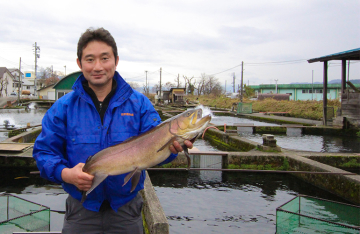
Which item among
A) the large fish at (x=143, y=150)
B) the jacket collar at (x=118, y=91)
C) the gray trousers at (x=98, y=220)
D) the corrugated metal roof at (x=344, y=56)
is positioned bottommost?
the gray trousers at (x=98, y=220)

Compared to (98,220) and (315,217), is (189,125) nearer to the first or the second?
(98,220)

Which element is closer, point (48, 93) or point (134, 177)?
point (134, 177)

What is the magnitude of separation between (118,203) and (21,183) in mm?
7342

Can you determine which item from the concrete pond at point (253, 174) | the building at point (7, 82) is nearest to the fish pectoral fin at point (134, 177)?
the concrete pond at point (253, 174)

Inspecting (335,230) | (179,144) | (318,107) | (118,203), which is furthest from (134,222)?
(318,107)

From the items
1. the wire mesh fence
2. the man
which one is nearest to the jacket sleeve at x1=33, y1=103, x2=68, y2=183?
the man

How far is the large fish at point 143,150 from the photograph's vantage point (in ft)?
7.16

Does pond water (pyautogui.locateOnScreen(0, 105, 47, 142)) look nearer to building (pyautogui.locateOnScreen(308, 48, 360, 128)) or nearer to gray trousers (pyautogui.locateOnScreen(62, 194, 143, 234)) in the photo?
gray trousers (pyautogui.locateOnScreen(62, 194, 143, 234))

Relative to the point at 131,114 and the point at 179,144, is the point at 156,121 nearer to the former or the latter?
the point at 131,114

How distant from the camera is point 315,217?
5.32 metres

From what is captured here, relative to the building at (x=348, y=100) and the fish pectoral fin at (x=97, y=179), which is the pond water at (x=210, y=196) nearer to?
the fish pectoral fin at (x=97, y=179)

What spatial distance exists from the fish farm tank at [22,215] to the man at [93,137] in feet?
9.60

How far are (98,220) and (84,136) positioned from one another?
0.68 meters

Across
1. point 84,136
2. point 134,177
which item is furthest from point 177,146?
point 84,136
